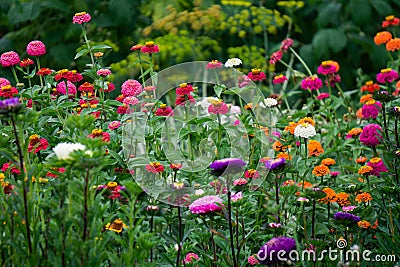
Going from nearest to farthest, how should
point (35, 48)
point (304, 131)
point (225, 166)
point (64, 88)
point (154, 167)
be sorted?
point (225, 166)
point (154, 167)
point (304, 131)
point (35, 48)
point (64, 88)

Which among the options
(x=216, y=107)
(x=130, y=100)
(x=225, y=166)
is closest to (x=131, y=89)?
(x=130, y=100)

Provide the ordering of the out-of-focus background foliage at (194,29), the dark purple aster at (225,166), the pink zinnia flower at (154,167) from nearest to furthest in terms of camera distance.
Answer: the dark purple aster at (225,166) → the pink zinnia flower at (154,167) → the out-of-focus background foliage at (194,29)

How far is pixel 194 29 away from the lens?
15.6 ft

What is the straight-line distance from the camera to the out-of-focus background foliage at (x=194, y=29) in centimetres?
439

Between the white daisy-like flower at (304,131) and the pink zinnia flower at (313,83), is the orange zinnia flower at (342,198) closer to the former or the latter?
the white daisy-like flower at (304,131)

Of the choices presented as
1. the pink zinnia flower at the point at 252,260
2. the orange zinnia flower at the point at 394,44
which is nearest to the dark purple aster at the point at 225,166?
the pink zinnia flower at the point at 252,260

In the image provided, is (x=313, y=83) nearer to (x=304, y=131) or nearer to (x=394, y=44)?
(x=394, y=44)

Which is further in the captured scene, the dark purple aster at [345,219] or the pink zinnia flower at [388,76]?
the pink zinnia flower at [388,76]

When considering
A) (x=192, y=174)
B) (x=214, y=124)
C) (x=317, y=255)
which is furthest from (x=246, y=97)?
(x=317, y=255)

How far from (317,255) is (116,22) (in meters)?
3.03

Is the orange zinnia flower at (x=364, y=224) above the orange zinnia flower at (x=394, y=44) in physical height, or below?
below

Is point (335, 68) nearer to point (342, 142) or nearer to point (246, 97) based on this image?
point (342, 142)

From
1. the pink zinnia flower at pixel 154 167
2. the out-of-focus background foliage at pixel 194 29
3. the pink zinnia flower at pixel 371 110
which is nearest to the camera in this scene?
the pink zinnia flower at pixel 154 167

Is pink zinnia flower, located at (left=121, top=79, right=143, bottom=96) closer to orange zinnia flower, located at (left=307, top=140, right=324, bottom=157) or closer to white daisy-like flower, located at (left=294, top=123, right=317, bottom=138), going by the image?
white daisy-like flower, located at (left=294, top=123, right=317, bottom=138)
